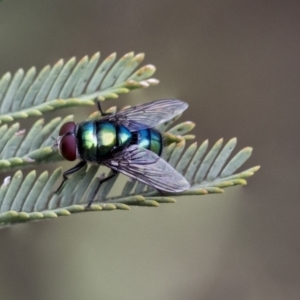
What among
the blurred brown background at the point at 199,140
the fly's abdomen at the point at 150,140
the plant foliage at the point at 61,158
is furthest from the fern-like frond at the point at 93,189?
the blurred brown background at the point at 199,140

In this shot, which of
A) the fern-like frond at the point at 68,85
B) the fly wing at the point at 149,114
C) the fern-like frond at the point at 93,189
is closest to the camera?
the fern-like frond at the point at 93,189

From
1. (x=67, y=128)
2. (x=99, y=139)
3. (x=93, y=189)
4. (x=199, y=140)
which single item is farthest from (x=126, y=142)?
(x=199, y=140)

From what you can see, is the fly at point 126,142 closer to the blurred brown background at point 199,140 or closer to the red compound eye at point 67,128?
the red compound eye at point 67,128

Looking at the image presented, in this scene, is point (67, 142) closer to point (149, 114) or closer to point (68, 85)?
point (68, 85)

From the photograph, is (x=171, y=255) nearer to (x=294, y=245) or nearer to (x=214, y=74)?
(x=294, y=245)

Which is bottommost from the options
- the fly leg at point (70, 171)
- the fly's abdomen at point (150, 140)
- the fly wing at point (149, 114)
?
the fly leg at point (70, 171)

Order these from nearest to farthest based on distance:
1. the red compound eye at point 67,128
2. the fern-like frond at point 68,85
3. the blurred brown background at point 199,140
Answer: the fern-like frond at point 68,85
the red compound eye at point 67,128
the blurred brown background at point 199,140

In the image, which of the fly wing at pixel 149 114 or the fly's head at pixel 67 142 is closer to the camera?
the fly's head at pixel 67 142

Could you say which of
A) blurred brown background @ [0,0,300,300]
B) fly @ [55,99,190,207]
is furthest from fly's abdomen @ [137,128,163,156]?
blurred brown background @ [0,0,300,300]
